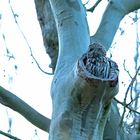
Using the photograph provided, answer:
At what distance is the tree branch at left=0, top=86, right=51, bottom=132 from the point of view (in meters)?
2.12

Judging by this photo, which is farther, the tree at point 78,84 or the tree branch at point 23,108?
the tree branch at point 23,108

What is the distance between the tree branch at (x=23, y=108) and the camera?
212cm

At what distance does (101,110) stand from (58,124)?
15cm

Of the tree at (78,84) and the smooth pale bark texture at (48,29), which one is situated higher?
the smooth pale bark texture at (48,29)

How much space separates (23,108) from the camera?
7.04 ft

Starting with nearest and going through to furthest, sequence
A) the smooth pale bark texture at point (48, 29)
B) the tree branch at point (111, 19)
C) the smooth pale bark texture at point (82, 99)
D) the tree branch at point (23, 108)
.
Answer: the smooth pale bark texture at point (82, 99) < the tree branch at point (23, 108) < the tree branch at point (111, 19) < the smooth pale bark texture at point (48, 29)

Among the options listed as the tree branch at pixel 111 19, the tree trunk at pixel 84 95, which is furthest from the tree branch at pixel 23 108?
the tree trunk at pixel 84 95

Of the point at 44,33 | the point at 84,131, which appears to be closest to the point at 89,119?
the point at 84,131

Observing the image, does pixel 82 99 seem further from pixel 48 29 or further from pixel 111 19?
pixel 48 29

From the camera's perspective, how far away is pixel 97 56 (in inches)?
52.4

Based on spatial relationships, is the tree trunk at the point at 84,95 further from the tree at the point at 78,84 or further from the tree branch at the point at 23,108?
the tree branch at the point at 23,108

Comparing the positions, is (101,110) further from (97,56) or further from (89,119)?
(97,56)

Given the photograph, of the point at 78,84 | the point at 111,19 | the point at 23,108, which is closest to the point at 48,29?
the point at 111,19

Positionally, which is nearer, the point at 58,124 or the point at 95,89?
the point at 95,89
